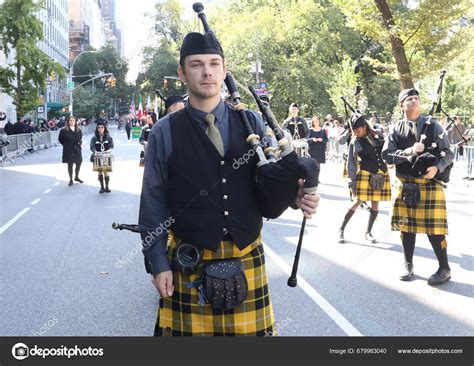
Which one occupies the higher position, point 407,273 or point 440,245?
point 440,245

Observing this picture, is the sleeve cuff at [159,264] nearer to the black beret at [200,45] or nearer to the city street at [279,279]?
the black beret at [200,45]

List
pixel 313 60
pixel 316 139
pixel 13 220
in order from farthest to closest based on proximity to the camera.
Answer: pixel 313 60 → pixel 316 139 → pixel 13 220

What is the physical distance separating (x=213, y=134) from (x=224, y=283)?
2.11 feet

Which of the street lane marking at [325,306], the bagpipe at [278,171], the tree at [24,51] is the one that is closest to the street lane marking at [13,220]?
the street lane marking at [325,306]

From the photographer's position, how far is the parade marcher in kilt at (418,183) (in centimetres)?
551

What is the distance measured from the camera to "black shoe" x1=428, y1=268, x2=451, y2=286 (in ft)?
18.4

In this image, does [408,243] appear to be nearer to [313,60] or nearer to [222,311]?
[222,311]

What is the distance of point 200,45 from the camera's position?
2.67 m

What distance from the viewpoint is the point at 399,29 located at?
53.7ft

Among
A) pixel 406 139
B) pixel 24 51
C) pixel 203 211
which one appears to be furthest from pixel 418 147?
pixel 24 51

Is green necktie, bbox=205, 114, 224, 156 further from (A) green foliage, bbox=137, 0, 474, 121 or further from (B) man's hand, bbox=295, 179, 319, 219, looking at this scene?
(A) green foliage, bbox=137, 0, 474, 121

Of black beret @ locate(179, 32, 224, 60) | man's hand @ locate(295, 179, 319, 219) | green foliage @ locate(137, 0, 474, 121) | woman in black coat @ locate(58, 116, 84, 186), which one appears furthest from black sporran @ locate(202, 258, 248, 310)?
green foliage @ locate(137, 0, 474, 121)


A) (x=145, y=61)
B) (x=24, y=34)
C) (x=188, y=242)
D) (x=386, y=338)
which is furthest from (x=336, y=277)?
(x=145, y=61)

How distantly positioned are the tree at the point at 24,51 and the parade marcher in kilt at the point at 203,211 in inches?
1142
